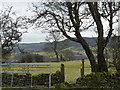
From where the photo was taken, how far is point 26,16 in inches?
125

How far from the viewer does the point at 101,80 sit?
2.90 m

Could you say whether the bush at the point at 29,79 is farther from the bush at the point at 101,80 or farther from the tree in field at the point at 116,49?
the tree in field at the point at 116,49

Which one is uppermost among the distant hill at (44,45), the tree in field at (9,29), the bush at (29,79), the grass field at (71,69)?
the tree in field at (9,29)

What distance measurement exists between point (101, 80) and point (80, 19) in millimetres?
989

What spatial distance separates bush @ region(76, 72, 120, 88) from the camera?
9.43 ft

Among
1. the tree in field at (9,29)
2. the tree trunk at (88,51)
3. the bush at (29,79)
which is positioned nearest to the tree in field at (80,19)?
the tree trunk at (88,51)

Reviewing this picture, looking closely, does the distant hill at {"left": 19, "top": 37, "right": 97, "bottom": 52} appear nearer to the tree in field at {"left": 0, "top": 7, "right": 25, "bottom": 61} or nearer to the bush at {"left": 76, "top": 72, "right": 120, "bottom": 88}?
the tree in field at {"left": 0, "top": 7, "right": 25, "bottom": 61}

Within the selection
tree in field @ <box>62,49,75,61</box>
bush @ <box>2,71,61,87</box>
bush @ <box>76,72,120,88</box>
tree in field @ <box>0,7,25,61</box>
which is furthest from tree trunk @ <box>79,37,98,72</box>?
tree in field @ <box>0,7,25,61</box>

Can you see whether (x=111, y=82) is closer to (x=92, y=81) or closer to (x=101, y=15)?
(x=92, y=81)

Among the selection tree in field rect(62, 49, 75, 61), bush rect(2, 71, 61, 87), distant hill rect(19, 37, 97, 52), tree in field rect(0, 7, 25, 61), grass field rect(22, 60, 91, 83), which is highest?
tree in field rect(0, 7, 25, 61)

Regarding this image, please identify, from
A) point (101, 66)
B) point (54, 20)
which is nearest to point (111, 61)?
point (101, 66)

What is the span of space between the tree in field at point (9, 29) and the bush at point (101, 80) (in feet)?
3.99

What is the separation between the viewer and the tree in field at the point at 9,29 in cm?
331

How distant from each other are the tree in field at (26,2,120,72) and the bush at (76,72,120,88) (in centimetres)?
25
